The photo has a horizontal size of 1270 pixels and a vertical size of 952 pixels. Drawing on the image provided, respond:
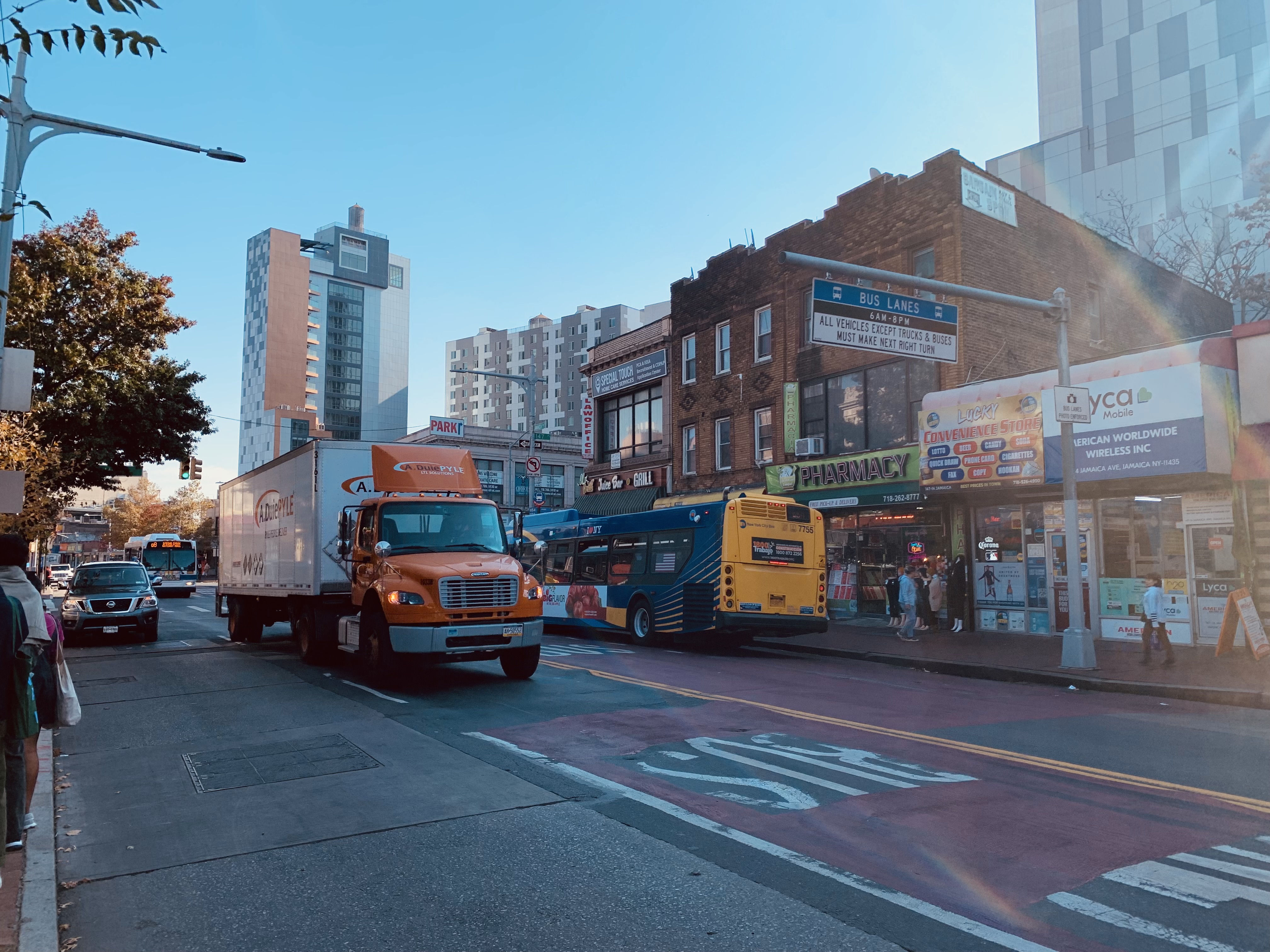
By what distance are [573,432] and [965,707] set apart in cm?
7887

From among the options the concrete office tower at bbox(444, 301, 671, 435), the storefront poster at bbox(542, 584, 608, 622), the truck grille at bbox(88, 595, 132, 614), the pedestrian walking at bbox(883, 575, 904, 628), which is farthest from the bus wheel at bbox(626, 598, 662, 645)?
the concrete office tower at bbox(444, 301, 671, 435)

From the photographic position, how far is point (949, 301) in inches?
934

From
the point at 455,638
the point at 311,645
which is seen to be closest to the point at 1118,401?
the point at 455,638

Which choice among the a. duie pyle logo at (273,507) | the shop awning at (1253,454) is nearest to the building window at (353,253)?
the a. duie pyle logo at (273,507)

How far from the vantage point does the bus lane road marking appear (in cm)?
437

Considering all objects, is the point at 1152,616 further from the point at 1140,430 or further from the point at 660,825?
the point at 660,825

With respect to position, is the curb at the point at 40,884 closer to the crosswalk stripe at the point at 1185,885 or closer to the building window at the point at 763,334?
the crosswalk stripe at the point at 1185,885

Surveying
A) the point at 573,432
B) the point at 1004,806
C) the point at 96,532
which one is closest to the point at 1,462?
the point at 1004,806

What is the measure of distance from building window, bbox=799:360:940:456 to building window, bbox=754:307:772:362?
235cm

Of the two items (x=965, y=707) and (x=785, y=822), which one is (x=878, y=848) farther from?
(x=965, y=707)

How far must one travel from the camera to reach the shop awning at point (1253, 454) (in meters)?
16.1

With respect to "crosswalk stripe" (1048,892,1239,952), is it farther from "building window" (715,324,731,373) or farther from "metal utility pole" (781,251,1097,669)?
"building window" (715,324,731,373)

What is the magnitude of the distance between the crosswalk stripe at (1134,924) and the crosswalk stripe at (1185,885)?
408 millimetres

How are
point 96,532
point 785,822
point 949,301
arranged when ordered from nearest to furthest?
point 785,822, point 949,301, point 96,532
